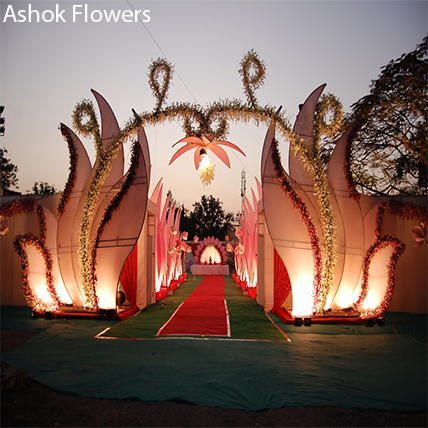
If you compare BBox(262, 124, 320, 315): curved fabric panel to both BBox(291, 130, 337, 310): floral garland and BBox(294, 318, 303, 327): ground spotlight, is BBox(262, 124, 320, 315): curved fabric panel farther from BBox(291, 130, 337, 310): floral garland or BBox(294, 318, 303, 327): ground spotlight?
BBox(291, 130, 337, 310): floral garland

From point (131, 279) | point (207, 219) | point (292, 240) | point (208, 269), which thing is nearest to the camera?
point (292, 240)

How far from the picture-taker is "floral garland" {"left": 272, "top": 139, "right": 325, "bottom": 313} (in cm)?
700

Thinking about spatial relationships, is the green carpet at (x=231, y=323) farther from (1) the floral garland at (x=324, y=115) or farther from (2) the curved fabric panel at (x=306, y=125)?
(1) the floral garland at (x=324, y=115)

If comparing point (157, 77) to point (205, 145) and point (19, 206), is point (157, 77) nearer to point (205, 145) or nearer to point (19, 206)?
point (205, 145)

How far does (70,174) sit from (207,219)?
33.1 metres

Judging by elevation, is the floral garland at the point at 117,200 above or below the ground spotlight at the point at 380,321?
above

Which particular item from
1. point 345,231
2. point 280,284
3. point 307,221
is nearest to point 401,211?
point 345,231

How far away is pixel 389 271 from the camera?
7129 mm

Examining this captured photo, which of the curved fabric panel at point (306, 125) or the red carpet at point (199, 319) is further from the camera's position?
the curved fabric panel at point (306, 125)

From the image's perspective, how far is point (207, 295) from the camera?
1186 centimetres

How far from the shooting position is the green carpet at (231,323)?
609cm

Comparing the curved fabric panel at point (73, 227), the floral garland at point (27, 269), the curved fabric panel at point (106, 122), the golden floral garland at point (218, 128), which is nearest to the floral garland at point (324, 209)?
the golden floral garland at point (218, 128)

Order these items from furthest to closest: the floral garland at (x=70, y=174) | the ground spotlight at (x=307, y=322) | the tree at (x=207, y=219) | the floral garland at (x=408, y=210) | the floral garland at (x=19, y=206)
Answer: the tree at (x=207, y=219) < the floral garland at (x=19, y=206) < the floral garland at (x=70, y=174) < the floral garland at (x=408, y=210) < the ground spotlight at (x=307, y=322)

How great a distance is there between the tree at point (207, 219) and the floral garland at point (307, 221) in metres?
32.4
